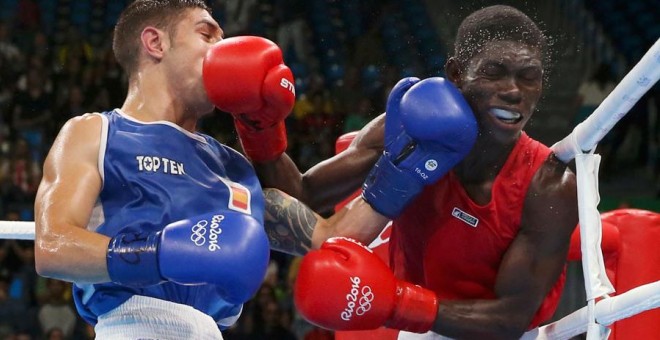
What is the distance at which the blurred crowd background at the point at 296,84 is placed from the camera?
588 cm

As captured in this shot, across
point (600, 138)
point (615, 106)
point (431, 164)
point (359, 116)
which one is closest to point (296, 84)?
point (359, 116)

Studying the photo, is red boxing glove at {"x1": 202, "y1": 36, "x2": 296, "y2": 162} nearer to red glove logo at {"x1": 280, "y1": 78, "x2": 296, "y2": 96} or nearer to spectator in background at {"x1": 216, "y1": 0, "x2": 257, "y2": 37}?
red glove logo at {"x1": 280, "y1": 78, "x2": 296, "y2": 96}

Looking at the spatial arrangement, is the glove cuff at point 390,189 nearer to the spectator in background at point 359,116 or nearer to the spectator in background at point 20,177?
the spectator in background at point 359,116

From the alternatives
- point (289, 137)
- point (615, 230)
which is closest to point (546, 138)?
point (615, 230)

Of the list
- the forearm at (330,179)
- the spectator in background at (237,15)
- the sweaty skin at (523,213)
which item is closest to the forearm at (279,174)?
the forearm at (330,179)

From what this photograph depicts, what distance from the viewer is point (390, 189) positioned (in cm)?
233

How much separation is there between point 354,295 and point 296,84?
206 inches

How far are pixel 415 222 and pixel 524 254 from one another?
320 millimetres

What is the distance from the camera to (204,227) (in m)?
1.84

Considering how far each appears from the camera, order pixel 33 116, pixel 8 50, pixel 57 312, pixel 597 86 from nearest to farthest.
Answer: pixel 57 312 < pixel 597 86 < pixel 33 116 < pixel 8 50

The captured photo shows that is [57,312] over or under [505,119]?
under

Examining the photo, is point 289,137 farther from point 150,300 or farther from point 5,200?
point 150,300

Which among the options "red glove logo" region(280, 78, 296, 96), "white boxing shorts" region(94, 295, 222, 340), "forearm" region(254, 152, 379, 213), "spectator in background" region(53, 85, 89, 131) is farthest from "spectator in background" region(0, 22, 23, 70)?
"white boxing shorts" region(94, 295, 222, 340)

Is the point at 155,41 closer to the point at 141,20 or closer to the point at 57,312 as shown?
the point at 141,20
